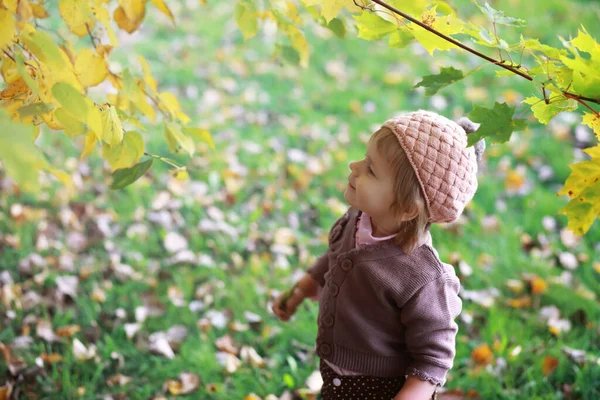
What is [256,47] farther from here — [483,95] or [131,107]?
[131,107]

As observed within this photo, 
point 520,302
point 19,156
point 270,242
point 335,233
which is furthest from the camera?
point 270,242

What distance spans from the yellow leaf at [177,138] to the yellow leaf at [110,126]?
0.26 metres

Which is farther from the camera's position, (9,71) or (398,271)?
(398,271)

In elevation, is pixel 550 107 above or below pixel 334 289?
above

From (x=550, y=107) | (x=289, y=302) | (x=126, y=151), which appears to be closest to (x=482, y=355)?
(x=289, y=302)

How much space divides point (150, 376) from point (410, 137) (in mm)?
1434

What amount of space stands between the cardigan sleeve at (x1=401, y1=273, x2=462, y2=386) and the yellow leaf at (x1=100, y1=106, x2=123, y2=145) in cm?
80

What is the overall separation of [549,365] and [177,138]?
1619 mm

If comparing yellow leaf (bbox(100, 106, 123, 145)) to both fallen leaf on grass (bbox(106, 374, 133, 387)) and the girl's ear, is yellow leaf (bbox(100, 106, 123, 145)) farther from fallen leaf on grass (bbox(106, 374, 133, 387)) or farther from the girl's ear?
fallen leaf on grass (bbox(106, 374, 133, 387))

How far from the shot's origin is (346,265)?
1.62m

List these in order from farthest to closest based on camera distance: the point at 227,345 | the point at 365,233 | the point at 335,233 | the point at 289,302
→ the point at 227,345
the point at 289,302
the point at 335,233
the point at 365,233

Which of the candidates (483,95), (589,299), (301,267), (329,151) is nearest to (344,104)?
(329,151)

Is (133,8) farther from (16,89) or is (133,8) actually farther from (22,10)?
(16,89)

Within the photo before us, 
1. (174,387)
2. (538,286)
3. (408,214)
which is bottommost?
(538,286)
